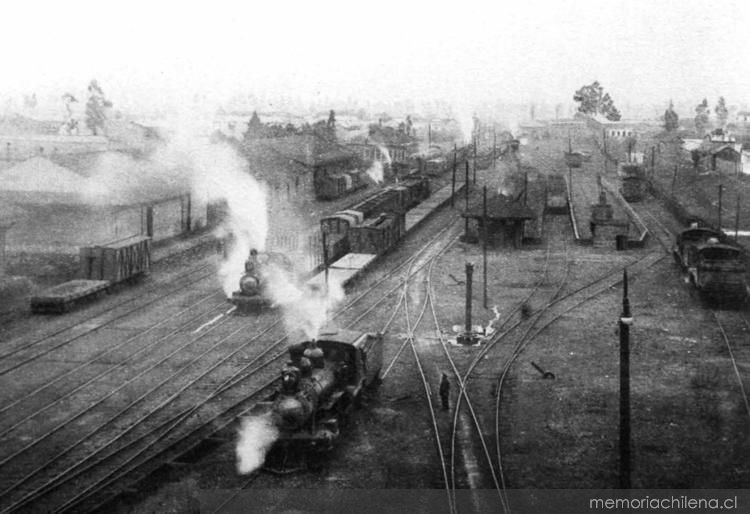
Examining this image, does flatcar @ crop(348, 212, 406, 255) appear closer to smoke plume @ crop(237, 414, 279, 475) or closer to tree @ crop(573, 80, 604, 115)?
smoke plume @ crop(237, 414, 279, 475)

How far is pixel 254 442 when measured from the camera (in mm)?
14508

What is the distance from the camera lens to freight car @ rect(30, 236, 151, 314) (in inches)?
1045

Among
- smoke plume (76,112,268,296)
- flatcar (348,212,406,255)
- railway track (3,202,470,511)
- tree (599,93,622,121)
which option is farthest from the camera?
tree (599,93,622,121)

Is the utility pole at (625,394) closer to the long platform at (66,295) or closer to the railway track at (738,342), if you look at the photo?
the railway track at (738,342)

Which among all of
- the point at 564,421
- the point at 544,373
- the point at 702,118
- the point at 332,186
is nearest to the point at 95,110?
the point at 332,186

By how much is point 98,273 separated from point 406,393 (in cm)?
1689

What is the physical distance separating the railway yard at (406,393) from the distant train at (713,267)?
1.96ft

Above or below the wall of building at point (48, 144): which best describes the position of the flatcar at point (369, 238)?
below

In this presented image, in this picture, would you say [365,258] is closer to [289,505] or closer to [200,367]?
[200,367]

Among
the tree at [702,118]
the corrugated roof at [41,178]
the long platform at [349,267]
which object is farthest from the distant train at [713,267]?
the tree at [702,118]

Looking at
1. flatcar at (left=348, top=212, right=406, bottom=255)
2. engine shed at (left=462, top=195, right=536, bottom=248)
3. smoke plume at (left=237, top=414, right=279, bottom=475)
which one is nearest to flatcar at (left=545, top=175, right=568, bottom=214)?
engine shed at (left=462, top=195, right=536, bottom=248)

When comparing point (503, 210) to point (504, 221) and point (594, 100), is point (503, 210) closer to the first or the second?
point (504, 221)

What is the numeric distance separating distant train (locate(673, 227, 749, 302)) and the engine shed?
29.6 feet

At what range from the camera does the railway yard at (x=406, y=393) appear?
543 inches
